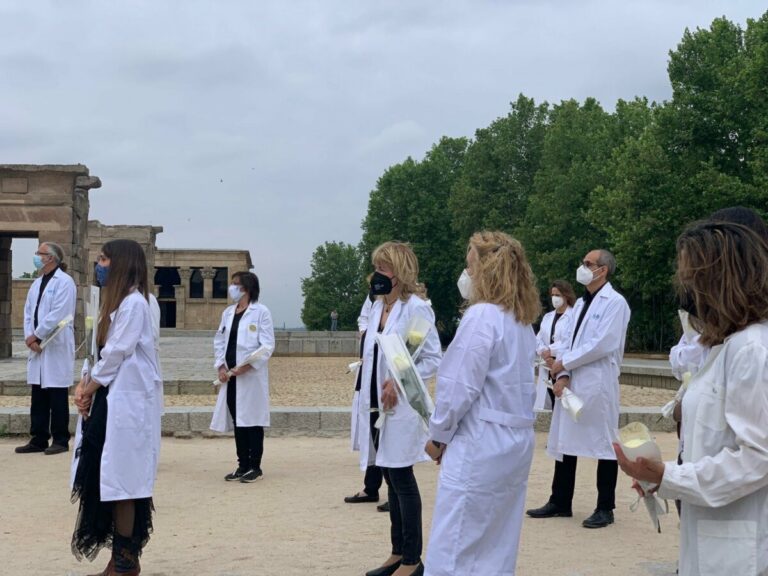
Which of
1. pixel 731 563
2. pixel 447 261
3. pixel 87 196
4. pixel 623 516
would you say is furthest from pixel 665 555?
pixel 447 261

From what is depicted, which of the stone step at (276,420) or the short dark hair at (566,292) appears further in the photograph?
the stone step at (276,420)

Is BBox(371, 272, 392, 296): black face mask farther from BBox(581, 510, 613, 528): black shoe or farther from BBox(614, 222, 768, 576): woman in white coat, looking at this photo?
BBox(614, 222, 768, 576): woman in white coat

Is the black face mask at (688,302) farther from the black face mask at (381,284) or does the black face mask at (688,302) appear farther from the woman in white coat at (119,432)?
the woman in white coat at (119,432)

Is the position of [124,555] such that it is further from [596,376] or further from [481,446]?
[596,376]

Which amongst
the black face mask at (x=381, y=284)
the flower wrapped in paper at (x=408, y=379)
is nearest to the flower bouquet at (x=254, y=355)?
the black face mask at (x=381, y=284)

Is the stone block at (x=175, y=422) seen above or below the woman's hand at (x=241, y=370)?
below

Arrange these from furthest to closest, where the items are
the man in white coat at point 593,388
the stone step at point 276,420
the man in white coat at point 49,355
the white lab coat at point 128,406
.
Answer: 1. the stone step at point 276,420
2. the man in white coat at point 49,355
3. the man in white coat at point 593,388
4. the white lab coat at point 128,406

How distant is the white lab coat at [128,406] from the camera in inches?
202

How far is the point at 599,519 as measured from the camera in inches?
278

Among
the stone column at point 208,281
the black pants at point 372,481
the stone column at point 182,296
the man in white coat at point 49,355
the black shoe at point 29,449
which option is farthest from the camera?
the stone column at point 208,281

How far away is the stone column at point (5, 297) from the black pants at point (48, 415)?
1295cm

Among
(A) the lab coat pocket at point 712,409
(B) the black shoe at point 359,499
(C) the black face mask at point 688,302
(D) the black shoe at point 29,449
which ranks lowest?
(D) the black shoe at point 29,449

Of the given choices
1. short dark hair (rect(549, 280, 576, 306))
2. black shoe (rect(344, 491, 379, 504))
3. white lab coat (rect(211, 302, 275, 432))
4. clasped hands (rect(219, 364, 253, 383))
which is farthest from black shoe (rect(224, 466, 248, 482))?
short dark hair (rect(549, 280, 576, 306))

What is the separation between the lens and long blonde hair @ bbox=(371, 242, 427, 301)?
6227 mm
